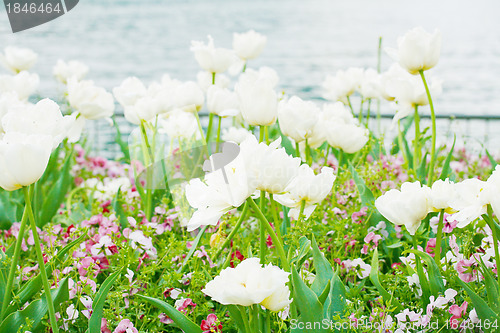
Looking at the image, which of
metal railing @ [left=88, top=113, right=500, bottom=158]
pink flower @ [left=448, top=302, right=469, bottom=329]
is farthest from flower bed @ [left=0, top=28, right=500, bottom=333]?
metal railing @ [left=88, top=113, right=500, bottom=158]

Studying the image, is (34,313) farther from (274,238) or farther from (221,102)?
(221,102)

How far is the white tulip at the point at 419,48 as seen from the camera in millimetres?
1476

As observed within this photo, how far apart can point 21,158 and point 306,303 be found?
1.67ft

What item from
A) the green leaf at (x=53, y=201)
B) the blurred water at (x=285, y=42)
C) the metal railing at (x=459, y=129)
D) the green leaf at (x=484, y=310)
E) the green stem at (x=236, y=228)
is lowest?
the blurred water at (x=285, y=42)

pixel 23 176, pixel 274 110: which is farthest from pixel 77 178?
pixel 23 176

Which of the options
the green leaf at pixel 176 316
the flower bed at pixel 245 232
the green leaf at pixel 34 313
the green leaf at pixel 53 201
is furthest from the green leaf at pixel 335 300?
the green leaf at pixel 53 201

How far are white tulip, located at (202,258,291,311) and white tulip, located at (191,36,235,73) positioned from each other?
1149 millimetres

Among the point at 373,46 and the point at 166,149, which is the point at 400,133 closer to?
the point at 166,149

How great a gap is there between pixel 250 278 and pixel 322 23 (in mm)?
21177

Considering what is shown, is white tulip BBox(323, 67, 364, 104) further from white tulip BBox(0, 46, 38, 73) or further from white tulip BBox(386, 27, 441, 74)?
white tulip BBox(0, 46, 38, 73)

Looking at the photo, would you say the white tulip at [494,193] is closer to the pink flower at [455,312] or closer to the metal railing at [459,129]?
the pink flower at [455,312]

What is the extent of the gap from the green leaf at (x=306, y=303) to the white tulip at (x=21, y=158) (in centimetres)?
45

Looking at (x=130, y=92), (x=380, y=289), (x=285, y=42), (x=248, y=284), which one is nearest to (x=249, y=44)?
(x=130, y=92)

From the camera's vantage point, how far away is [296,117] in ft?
4.69
